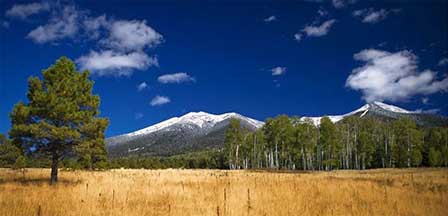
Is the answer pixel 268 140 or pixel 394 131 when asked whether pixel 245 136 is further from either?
pixel 394 131

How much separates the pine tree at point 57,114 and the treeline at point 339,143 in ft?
170

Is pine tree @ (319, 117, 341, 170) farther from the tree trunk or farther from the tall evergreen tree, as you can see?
the tree trunk

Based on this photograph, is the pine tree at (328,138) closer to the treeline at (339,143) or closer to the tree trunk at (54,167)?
the treeline at (339,143)

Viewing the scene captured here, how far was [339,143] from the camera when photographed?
68312 millimetres

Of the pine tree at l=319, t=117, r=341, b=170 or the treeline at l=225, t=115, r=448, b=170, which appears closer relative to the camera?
the pine tree at l=319, t=117, r=341, b=170

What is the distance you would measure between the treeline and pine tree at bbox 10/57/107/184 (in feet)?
170

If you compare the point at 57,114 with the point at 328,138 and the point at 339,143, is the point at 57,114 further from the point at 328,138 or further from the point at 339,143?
the point at 339,143

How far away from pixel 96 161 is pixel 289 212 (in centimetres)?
1374

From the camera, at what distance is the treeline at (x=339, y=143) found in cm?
6631

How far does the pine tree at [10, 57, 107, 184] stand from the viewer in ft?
55.2

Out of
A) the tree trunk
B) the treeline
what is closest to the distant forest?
the treeline

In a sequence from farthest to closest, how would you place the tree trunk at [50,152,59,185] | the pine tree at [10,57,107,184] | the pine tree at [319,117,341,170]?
1. the pine tree at [319,117,341,170]
2. the tree trunk at [50,152,59,185]
3. the pine tree at [10,57,107,184]

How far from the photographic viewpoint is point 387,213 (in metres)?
8.45

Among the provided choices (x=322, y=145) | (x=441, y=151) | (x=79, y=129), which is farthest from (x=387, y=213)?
(x=441, y=151)
